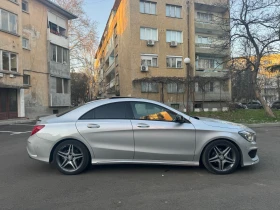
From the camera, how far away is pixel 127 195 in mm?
3955

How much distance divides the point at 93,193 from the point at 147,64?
24923 millimetres

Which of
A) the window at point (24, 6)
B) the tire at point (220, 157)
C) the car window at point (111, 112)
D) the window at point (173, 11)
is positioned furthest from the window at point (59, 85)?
the tire at point (220, 157)

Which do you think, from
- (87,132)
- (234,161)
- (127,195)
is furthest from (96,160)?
(234,161)

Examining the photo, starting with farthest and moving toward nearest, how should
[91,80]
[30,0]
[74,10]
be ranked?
[91,80]
[74,10]
[30,0]

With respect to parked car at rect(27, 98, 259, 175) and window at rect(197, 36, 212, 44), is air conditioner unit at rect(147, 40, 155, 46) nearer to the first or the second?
window at rect(197, 36, 212, 44)

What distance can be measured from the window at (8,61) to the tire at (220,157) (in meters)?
18.4

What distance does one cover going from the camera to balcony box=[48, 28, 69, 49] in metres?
25.5

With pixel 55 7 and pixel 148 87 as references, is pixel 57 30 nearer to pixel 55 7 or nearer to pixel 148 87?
pixel 55 7

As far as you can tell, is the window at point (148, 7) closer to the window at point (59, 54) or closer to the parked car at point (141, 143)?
the window at point (59, 54)

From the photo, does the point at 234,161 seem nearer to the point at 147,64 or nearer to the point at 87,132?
the point at 87,132

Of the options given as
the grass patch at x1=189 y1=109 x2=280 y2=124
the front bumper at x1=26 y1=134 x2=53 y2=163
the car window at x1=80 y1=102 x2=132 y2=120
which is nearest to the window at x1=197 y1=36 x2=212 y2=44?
the grass patch at x1=189 y1=109 x2=280 y2=124

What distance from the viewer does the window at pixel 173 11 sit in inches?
1148

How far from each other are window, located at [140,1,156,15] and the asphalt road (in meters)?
25.1

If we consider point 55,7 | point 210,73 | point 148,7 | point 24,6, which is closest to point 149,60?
point 148,7
